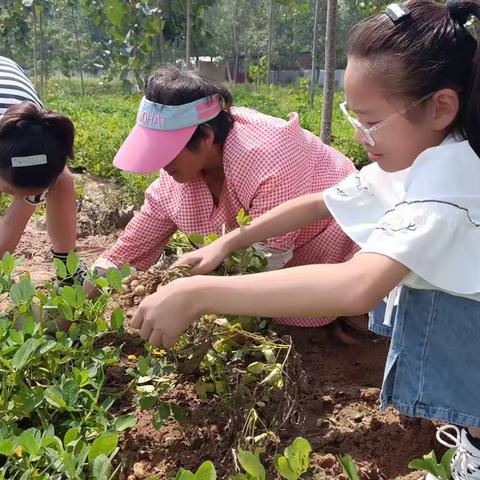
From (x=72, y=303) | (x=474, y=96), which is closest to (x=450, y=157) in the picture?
(x=474, y=96)

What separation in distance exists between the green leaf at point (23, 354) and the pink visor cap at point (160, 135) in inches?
31.2

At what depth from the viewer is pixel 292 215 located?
1.62 meters

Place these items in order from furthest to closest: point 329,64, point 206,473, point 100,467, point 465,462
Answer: point 329,64
point 465,462
point 100,467
point 206,473

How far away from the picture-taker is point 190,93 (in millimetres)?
1925

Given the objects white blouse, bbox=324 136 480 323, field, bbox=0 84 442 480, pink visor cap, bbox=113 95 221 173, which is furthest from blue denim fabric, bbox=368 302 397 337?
pink visor cap, bbox=113 95 221 173

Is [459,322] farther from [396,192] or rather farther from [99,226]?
[99,226]

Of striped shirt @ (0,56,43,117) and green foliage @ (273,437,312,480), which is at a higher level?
striped shirt @ (0,56,43,117)

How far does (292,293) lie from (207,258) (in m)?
0.53

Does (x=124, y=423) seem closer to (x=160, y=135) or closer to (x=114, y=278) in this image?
(x=114, y=278)

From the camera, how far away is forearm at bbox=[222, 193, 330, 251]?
5.21ft

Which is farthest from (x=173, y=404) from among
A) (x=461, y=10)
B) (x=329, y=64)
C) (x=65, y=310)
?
(x=329, y=64)

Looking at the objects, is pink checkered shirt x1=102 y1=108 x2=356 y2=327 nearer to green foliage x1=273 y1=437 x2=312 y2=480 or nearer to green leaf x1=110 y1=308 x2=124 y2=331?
green leaf x1=110 y1=308 x2=124 y2=331

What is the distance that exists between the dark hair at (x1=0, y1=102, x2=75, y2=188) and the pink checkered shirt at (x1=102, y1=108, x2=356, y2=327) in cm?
33

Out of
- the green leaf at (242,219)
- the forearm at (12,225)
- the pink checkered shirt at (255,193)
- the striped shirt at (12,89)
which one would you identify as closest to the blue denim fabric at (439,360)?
the green leaf at (242,219)
